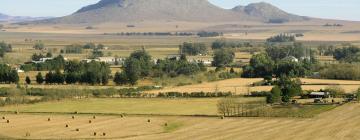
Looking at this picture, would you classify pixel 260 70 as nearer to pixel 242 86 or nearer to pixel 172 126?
pixel 242 86

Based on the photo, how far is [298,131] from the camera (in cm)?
4894

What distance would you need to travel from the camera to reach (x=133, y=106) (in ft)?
216

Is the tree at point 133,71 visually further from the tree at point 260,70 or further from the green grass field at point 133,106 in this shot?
the green grass field at point 133,106

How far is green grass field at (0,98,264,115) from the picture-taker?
6194cm

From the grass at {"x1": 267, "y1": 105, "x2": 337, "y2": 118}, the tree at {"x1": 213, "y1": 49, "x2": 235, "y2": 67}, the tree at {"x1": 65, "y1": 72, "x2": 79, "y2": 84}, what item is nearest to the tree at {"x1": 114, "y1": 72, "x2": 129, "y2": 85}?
the tree at {"x1": 65, "y1": 72, "x2": 79, "y2": 84}

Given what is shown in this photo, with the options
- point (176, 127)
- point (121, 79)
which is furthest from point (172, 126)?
point (121, 79)

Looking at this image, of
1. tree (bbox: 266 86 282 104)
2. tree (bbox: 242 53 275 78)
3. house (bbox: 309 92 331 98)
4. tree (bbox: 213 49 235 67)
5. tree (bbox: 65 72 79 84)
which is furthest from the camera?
tree (bbox: 213 49 235 67)

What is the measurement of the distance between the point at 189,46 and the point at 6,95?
8527 centimetres

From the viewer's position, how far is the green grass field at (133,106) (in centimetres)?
6194

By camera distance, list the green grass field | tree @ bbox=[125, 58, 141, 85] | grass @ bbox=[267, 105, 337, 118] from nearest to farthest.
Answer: grass @ bbox=[267, 105, 337, 118]
the green grass field
tree @ bbox=[125, 58, 141, 85]

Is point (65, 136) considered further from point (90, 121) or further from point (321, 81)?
point (321, 81)

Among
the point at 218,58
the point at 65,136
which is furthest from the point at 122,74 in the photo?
the point at 65,136

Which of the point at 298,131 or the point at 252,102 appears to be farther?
the point at 252,102

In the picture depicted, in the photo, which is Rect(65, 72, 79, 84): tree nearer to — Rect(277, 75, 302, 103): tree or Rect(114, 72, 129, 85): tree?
Rect(114, 72, 129, 85): tree
